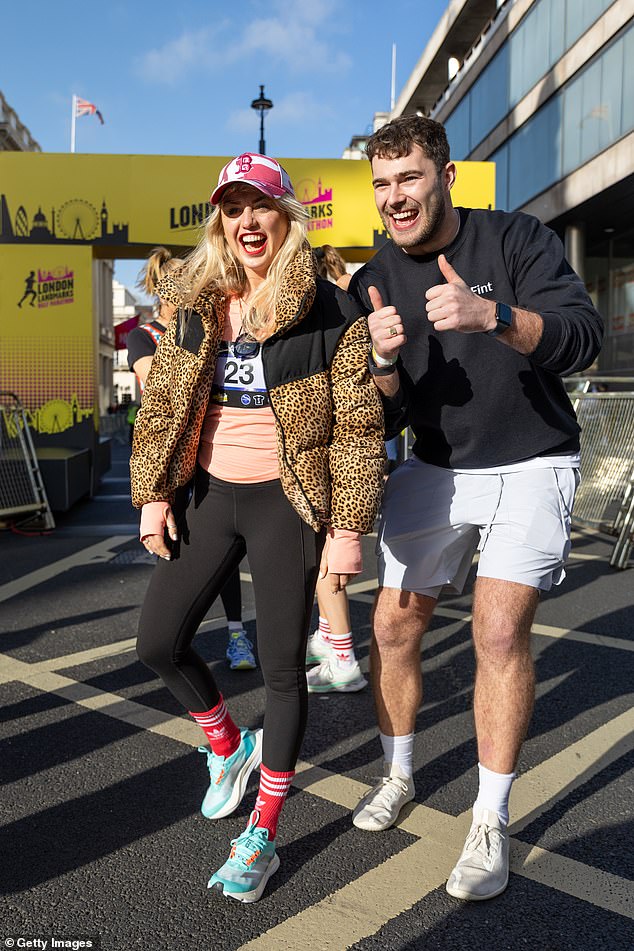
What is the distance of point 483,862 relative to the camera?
2.43 metres

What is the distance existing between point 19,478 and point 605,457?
6.29 metres

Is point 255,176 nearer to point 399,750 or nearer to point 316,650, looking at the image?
point 399,750

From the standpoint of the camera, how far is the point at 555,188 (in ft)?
74.2

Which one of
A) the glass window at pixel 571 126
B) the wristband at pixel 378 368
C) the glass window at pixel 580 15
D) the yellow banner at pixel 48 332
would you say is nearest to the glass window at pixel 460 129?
the glass window at pixel 571 126

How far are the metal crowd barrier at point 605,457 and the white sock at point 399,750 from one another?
5.51 m

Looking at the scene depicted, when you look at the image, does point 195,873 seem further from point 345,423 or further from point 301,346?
point 301,346

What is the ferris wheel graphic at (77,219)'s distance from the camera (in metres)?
12.2

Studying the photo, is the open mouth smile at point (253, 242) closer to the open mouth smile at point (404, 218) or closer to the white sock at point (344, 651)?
the open mouth smile at point (404, 218)

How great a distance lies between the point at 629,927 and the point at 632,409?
6734 millimetres

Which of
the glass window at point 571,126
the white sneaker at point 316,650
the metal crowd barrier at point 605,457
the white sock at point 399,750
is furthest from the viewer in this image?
the glass window at point 571,126

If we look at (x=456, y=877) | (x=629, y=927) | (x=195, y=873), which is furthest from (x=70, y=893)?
(x=629, y=927)

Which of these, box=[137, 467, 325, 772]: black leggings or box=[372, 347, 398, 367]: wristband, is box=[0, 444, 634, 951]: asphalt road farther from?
box=[372, 347, 398, 367]: wristband

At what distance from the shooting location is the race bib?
2.54m

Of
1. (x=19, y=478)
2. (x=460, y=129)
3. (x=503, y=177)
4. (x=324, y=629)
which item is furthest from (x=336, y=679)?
(x=460, y=129)
